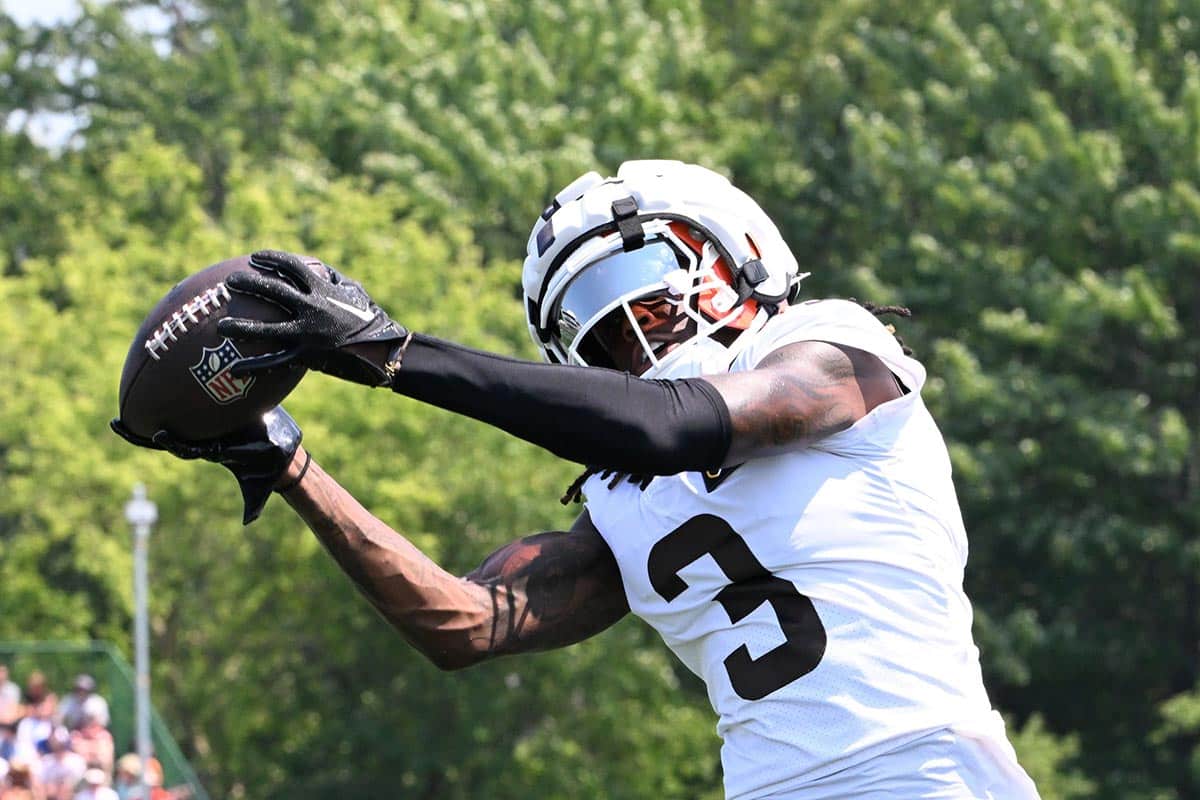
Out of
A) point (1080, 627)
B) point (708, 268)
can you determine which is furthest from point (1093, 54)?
point (708, 268)

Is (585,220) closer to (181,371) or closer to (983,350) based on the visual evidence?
(181,371)

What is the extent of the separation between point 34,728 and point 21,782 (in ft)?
3.47

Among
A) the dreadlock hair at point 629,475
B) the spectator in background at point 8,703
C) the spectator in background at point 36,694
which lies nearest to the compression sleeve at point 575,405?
the dreadlock hair at point 629,475

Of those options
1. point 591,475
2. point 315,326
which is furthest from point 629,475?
point 315,326

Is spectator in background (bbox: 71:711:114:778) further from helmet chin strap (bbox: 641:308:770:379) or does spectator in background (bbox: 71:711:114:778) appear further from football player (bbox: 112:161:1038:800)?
helmet chin strap (bbox: 641:308:770:379)

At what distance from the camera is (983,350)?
25672 mm

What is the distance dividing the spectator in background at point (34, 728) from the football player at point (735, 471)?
32.8ft

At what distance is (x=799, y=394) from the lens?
11.4 ft

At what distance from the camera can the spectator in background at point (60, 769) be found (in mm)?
13414

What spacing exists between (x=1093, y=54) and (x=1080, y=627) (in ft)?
23.3

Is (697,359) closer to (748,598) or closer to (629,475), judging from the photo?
(629,475)

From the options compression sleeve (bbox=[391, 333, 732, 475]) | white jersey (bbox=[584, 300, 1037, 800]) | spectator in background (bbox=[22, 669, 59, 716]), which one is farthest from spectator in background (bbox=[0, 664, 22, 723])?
compression sleeve (bbox=[391, 333, 732, 475])

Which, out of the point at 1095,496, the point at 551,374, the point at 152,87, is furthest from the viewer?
the point at 152,87

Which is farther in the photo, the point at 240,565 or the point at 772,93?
the point at 772,93
